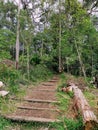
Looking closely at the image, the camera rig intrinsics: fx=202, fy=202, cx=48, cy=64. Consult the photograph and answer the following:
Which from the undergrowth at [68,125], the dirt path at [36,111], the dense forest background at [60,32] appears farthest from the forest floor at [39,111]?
the dense forest background at [60,32]

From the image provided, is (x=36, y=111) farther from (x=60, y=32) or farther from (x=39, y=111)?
(x=60, y=32)

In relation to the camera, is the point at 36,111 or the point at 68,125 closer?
the point at 68,125

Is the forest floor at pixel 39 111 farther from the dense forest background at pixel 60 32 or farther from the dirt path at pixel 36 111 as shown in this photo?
the dense forest background at pixel 60 32

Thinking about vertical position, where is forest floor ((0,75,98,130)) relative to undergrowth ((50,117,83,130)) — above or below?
below

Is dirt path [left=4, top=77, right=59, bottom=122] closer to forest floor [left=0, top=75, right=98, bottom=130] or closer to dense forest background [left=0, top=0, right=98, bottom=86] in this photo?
forest floor [left=0, top=75, right=98, bottom=130]

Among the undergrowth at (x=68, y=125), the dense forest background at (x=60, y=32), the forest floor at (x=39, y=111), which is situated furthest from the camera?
the dense forest background at (x=60, y=32)

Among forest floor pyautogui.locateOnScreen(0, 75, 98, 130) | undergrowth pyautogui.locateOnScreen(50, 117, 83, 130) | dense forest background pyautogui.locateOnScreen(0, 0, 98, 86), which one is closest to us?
undergrowth pyautogui.locateOnScreen(50, 117, 83, 130)

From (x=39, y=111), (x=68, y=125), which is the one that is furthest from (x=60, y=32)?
(x=68, y=125)

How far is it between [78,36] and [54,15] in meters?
3.08

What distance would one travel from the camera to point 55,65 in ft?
57.6

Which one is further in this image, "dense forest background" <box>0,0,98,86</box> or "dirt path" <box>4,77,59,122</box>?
"dense forest background" <box>0,0,98,86</box>

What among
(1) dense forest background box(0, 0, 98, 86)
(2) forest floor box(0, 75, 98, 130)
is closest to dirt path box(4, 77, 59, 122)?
(2) forest floor box(0, 75, 98, 130)

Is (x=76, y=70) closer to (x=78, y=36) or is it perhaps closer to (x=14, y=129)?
(x=78, y=36)

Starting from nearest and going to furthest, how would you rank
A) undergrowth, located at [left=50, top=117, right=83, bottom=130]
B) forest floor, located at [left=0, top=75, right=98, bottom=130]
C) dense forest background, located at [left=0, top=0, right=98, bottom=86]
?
undergrowth, located at [left=50, top=117, right=83, bottom=130] < forest floor, located at [left=0, top=75, right=98, bottom=130] < dense forest background, located at [left=0, top=0, right=98, bottom=86]
